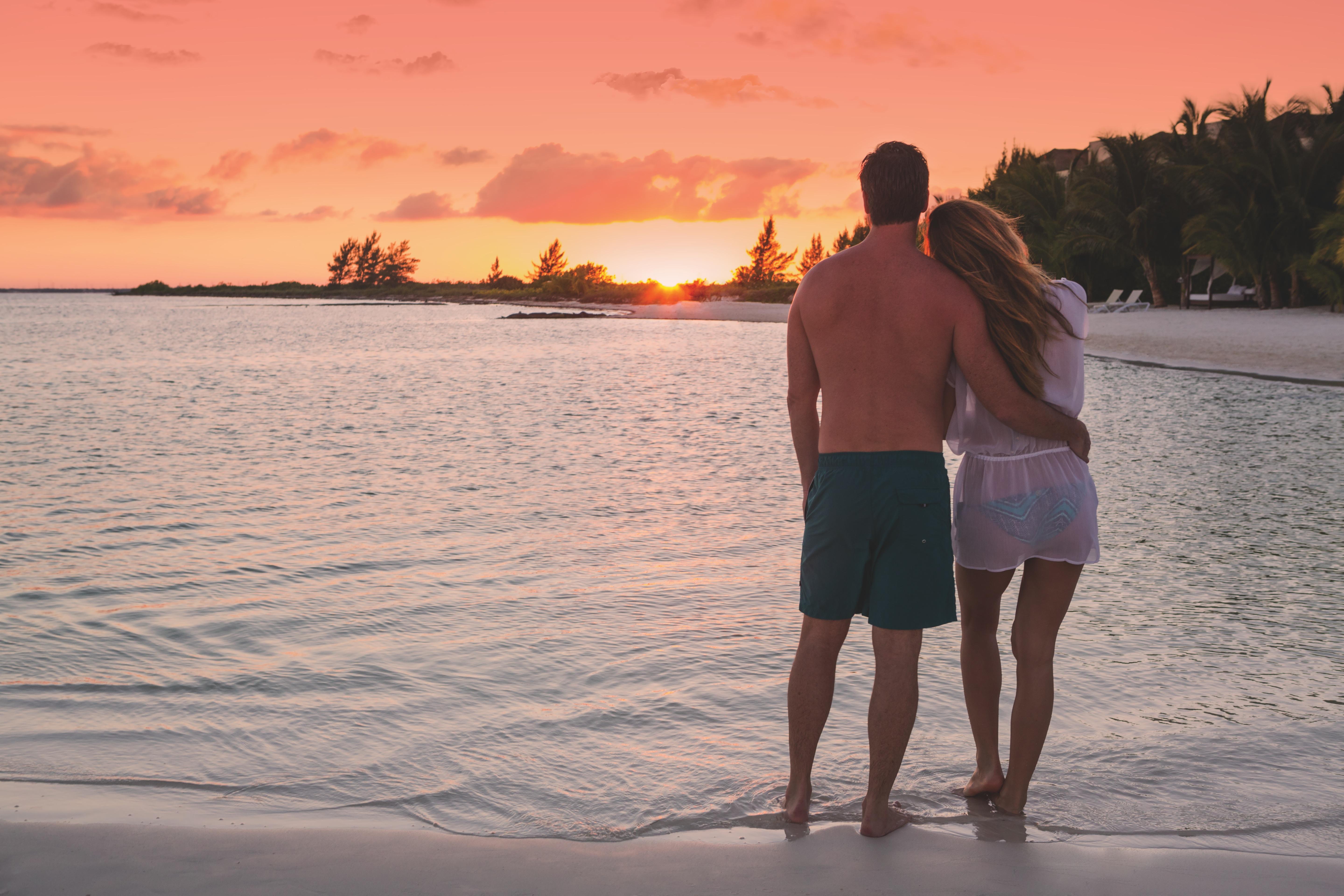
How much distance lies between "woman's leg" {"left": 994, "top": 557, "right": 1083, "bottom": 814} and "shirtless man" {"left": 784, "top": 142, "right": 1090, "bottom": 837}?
28 centimetres

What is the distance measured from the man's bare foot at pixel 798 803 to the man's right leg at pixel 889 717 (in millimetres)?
159

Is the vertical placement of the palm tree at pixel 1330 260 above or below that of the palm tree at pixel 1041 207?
below

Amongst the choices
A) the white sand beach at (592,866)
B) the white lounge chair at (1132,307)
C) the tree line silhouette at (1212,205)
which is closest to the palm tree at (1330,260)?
the tree line silhouette at (1212,205)

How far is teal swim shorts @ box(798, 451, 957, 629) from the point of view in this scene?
2602 millimetres

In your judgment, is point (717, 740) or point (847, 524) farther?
point (717, 740)

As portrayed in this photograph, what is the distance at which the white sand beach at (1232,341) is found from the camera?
17.7 meters

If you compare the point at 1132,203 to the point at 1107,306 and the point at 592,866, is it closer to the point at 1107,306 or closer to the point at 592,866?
the point at 1107,306

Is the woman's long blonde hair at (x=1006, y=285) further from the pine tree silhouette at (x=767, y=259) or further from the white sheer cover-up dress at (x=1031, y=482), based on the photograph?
the pine tree silhouette at (x=767, y=259)

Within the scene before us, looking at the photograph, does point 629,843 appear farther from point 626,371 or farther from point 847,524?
point 626,371

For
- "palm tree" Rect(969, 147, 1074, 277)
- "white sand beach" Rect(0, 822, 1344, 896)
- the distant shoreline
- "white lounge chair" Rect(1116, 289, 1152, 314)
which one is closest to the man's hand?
"white sand beach" Rect(0, 822, 1344, 896)

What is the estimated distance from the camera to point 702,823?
2818 mm

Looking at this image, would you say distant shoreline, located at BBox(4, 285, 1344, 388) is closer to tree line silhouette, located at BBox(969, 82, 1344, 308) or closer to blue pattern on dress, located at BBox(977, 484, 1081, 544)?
tree line silhouette, located at BBox(969, 82, 1344, 308)

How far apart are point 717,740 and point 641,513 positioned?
4.20 m

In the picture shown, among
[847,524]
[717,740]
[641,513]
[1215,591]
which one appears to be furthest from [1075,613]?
[641,513]
